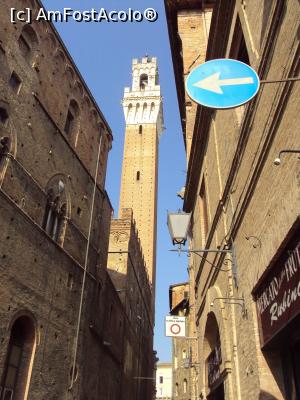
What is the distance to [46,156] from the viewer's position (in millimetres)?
12156

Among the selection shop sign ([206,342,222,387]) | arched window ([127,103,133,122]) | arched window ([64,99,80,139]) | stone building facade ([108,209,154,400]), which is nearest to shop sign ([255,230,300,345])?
shop sign ([206,342,222,387])

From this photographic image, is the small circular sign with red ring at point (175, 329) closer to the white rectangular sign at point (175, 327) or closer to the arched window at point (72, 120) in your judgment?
the white rectangular sign at point (175, 327)

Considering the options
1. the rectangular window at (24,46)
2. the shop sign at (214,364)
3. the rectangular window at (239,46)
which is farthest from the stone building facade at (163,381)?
the rectangular window at (239,46)

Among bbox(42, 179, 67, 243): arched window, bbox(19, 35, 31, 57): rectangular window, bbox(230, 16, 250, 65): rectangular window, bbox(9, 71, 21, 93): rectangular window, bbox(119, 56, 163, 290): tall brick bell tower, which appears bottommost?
bbox(230, 16, 250, 65): rectangular window

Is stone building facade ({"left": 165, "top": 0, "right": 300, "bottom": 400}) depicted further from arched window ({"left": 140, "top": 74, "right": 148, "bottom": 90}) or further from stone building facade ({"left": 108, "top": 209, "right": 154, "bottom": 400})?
arched window ({"left": 140, "top": 74, "right": 148, "bottom": 90})

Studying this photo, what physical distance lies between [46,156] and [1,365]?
5.70 metres

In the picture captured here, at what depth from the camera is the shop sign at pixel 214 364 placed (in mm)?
6995

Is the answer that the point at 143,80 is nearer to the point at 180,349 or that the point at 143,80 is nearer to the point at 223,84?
the point at 180,349

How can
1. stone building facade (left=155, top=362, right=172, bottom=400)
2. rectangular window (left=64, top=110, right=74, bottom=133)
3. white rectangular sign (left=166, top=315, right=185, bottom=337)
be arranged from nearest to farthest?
white rectangular sign (left=166, top=315, right=185, bottom=337) < rectangular window (left=64, top=110, right=74, bottom=133) < stone building facade (left=155, top=362, right=172, bottom=400)

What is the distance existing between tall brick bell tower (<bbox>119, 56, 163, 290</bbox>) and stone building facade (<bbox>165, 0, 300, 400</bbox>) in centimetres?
3097

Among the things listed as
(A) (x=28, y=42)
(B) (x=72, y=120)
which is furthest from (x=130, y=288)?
(A) (x=28, y=42)

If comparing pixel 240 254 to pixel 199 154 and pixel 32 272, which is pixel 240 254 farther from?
pixel 32 272

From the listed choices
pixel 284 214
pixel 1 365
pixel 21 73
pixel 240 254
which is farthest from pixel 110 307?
pixel 284 214

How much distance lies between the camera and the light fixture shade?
5797mm
